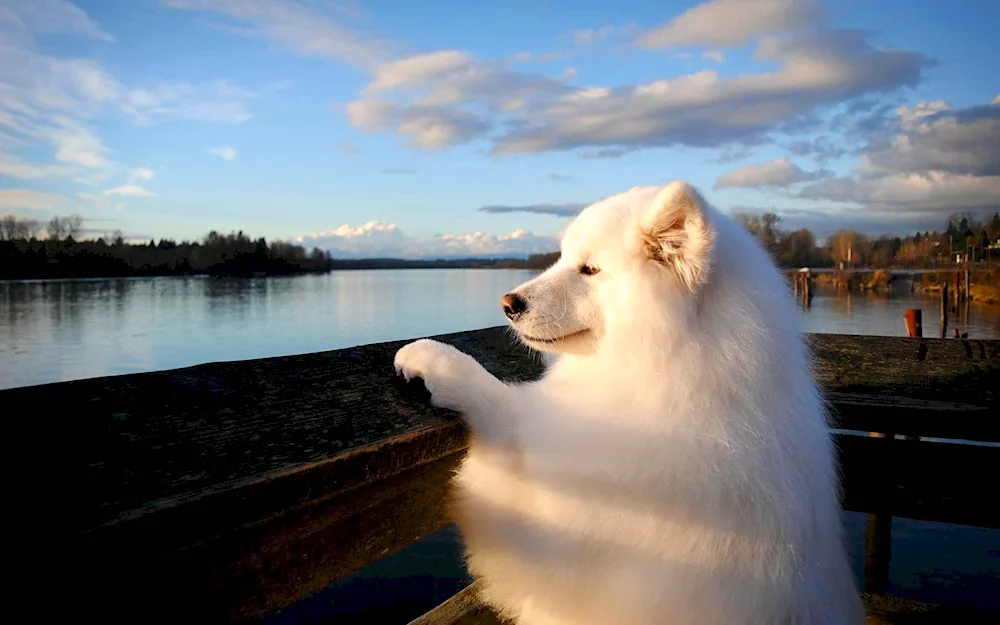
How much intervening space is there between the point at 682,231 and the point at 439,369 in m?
1.01

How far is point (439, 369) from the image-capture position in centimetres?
183

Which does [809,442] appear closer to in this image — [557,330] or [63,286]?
[557,330]

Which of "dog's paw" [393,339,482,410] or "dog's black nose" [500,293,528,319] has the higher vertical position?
"dog's black nose" [500,293,528,319]

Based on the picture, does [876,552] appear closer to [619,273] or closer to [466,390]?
[619,273]

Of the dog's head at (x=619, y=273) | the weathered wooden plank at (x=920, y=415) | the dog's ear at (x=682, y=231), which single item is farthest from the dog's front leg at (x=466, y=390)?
the weathered wooden plank at (x=920, y=415)

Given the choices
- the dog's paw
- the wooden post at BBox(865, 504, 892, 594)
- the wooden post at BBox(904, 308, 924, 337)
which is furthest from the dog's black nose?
the wooden post at BBox(904, 308, 924, 337)

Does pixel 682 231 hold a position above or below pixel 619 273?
above

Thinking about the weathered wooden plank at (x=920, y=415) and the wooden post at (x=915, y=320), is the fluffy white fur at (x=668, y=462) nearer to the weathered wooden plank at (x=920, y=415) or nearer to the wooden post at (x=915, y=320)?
the weathered wooden plank at (x=920, y=415)

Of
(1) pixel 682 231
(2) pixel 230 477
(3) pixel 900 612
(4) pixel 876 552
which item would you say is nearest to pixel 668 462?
(1) pixel 682 231

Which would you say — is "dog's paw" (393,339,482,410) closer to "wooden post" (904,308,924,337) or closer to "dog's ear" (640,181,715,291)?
"dog's ear" (640,181,715,291)

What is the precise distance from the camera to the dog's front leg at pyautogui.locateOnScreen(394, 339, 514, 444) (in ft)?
5.78

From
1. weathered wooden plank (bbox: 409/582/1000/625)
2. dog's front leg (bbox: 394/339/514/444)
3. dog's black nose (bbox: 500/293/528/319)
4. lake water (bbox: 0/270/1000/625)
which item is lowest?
lake water (bbox: 0/270/1000/625)

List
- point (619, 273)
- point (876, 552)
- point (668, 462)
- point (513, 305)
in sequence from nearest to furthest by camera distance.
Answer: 1. point (668, 462)
2. point (619, 273)
3. point (513, 305)
4. point (876, 552)

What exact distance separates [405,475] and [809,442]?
1.19m
